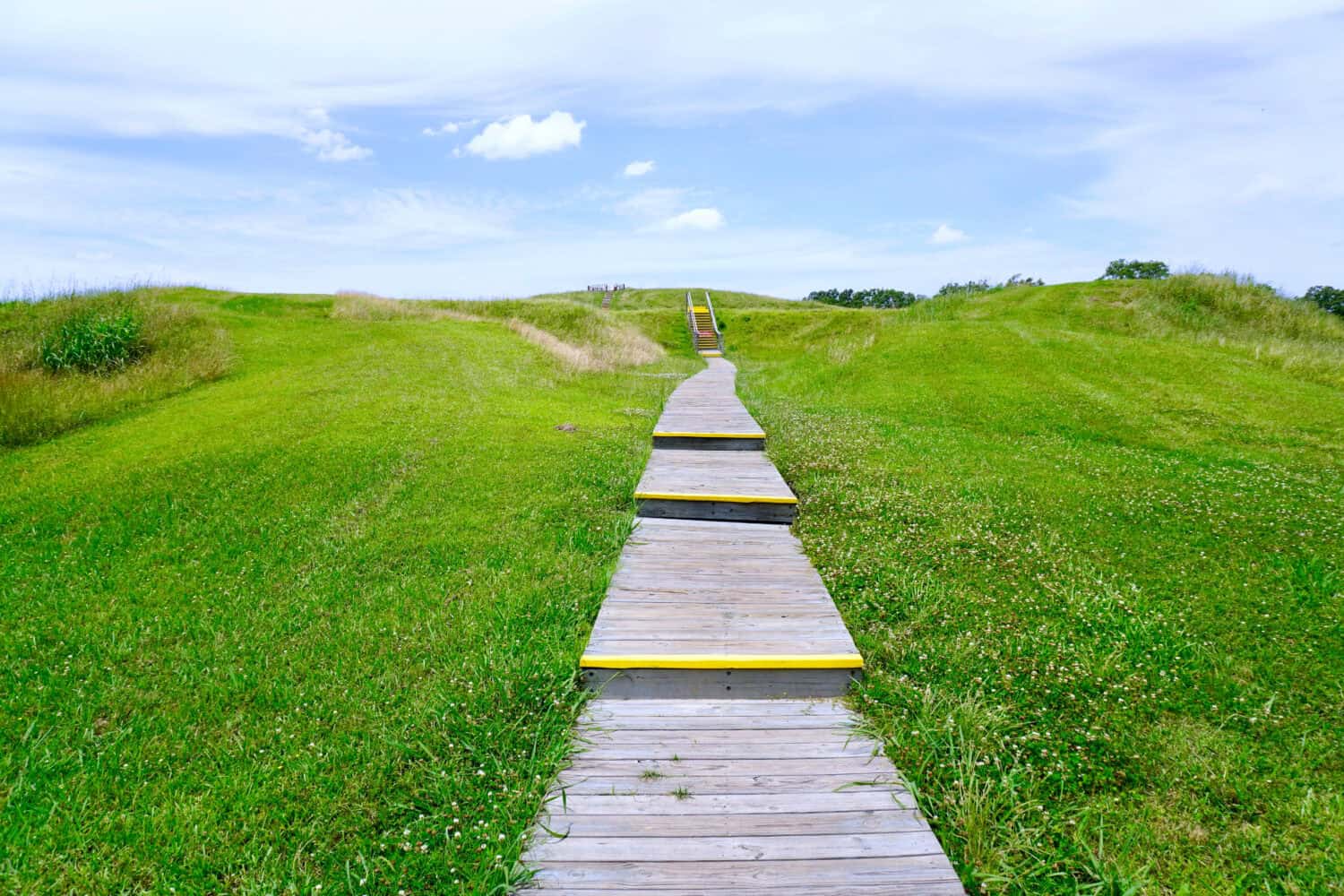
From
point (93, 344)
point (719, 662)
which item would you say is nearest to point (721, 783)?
point (719, 662)

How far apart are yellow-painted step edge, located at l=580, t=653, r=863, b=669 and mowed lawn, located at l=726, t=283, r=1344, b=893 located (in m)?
0.32

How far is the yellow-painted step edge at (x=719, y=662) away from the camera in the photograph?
4.22 metres

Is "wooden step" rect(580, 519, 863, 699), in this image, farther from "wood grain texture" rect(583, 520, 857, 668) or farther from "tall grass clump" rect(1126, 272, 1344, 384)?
"tall grass clump" rect(1126, 272, 1344, 384)

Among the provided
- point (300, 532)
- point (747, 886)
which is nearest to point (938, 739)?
point (747, 886)

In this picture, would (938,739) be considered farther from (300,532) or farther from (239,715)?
(300,532)

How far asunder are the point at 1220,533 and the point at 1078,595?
287cm

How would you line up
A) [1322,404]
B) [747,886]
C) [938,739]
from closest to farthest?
[747,886] → [938,739] → [1322,404]

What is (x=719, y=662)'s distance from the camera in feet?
13.9

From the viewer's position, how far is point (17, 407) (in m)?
11.2

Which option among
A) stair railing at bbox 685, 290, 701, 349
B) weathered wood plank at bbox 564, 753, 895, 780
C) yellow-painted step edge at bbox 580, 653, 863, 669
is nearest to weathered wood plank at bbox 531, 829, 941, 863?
weathered wood plank at bbox 564, 753, 895, 780

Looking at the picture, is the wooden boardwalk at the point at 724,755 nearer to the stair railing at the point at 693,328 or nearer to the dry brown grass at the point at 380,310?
the dry brown grass at the point at 380,310

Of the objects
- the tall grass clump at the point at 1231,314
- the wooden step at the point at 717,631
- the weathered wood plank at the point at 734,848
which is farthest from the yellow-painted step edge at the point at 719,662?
the tall grass clump at the point at 1231,314

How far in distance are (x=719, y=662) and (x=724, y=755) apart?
670 mm

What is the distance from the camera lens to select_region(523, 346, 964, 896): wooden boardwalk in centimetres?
292
